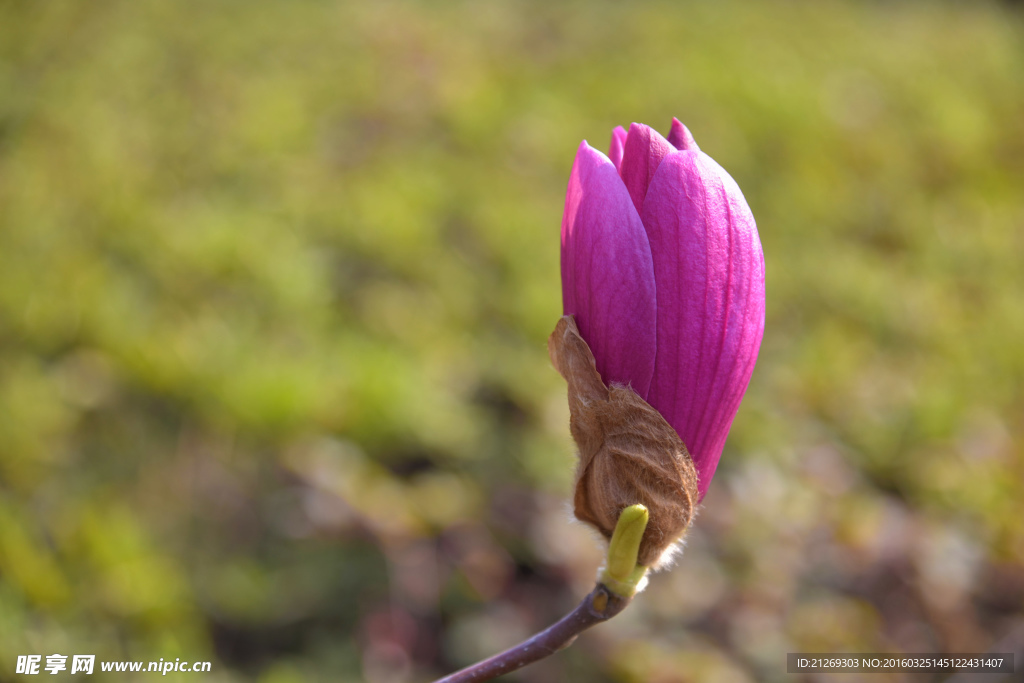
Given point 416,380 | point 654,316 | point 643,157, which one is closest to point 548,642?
point 654,316

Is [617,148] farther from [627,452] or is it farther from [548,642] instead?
[548,642]

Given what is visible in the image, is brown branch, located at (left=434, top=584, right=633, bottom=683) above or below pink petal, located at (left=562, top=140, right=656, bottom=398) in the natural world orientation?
below

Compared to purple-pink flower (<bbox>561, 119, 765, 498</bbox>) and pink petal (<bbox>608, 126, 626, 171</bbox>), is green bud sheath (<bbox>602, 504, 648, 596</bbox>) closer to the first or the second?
purple-pink flower (<bbox>561, 119, 765, 498</bbox>)

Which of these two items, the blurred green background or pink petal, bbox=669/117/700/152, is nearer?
pink petal, bbox=669/117/700/152

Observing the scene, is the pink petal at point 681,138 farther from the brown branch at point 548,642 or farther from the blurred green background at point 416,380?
the blurred green background at point 416,380

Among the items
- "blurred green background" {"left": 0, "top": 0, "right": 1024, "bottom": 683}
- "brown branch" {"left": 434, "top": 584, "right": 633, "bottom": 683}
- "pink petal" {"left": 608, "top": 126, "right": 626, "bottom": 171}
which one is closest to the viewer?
"brown branch" {"left": 434, "top": 584, "right": 633, "bottom": 683}

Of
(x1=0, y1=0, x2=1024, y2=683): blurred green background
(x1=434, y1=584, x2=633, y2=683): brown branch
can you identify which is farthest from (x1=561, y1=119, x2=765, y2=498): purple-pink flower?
(x1=0, y1=0, x2=1024, y2=683): blurred green background

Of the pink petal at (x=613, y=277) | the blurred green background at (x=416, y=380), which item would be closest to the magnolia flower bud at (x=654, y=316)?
the pink petal at (x=613, y=277)
